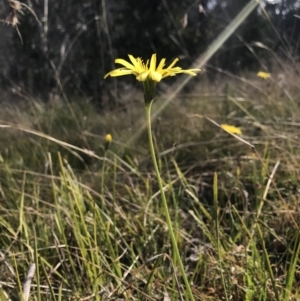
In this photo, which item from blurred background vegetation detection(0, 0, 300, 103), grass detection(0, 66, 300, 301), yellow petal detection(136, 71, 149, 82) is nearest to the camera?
yellow petal detection(136, 71, 149, 82)

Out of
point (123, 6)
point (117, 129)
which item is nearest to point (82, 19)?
point (123, 6)

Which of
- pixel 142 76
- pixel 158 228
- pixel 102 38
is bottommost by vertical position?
pixel 102 38

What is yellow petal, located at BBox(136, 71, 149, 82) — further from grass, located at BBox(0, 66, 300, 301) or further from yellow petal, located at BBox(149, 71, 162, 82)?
grass, located at BBox(0, 66, 300, 301)

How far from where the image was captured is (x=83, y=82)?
15.8 ft

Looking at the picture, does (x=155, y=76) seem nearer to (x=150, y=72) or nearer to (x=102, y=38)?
(x=150, y=72)

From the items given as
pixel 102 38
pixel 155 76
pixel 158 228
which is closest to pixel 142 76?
pixel 155 76

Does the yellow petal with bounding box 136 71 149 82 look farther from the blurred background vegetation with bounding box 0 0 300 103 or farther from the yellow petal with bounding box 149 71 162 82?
the blurred background vegetation with bounding box 0 0 300 103

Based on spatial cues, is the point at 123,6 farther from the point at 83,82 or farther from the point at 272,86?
the point at 272,86

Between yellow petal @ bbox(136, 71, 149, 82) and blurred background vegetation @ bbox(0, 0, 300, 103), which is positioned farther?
blurred background vegetation @ bbox(0, 0, 300, 103)

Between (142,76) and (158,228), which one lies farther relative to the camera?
(158,228)

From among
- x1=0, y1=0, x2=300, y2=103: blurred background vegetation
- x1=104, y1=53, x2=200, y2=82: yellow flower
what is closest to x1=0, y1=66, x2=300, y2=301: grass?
x1=104, y1=53, x2=200, y2=82: yellow flower

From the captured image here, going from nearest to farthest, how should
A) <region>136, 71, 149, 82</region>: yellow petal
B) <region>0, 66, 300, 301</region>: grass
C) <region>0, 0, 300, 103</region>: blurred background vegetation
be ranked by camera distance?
<region>136, 71, 149, 82</region>: yellow petal, <region>0, 66, 300, 301</region>: grass, <region>0, 0, 300, 103</region>: blurred background vegetation

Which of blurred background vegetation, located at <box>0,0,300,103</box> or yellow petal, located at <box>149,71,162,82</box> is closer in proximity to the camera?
yellow petal, located at <box>149,71,162,82</box>

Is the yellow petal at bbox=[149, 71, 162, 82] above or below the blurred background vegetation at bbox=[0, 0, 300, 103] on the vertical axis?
above
